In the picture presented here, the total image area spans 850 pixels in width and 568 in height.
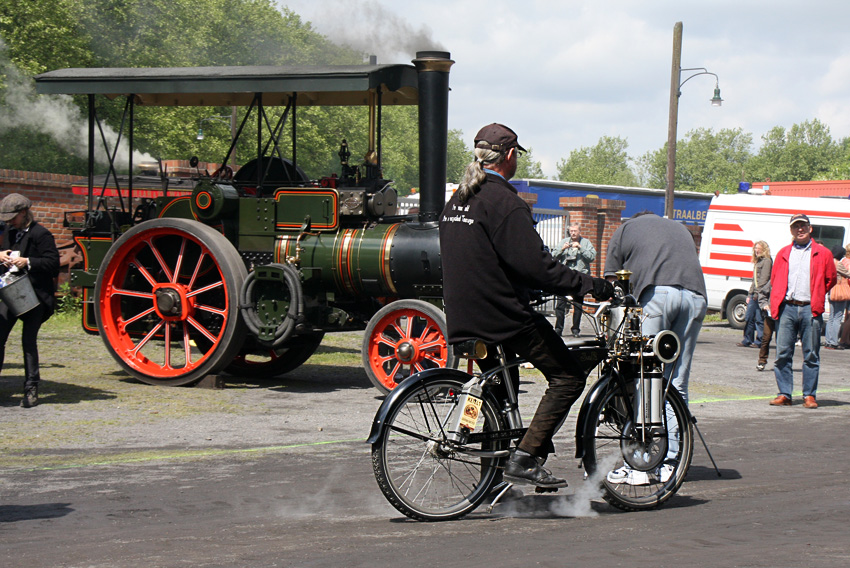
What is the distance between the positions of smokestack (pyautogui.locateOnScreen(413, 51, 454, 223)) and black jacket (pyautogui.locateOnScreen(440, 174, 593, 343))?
199 inches

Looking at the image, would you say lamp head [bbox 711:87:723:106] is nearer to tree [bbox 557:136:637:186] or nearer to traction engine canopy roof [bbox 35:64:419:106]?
traction engine canopy roof [bbox 35:64:419:106]

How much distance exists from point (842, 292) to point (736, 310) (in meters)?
3.37

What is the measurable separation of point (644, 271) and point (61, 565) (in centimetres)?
374

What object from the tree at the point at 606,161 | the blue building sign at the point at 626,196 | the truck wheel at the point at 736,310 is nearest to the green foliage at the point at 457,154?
the tree at the point at 606,161

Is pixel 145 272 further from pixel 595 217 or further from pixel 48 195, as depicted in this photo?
pixel 595 217

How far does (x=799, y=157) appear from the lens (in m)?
98.6

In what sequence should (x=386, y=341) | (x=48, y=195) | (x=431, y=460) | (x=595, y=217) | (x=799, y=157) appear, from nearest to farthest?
(x=431, y=460) → (x=386, y=341) → (x=48, y=195) → (x=595, y=217) → (x=799, y=157)

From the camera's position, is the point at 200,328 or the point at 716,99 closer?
the point at 200,328

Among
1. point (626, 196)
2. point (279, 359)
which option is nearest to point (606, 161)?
point (626, 196)

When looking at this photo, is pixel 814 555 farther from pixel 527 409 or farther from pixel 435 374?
pixel 527 409

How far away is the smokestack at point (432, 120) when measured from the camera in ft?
33.5

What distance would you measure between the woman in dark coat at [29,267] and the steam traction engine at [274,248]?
1381 millimetres

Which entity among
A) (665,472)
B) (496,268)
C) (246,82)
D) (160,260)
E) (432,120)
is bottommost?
(665,472)

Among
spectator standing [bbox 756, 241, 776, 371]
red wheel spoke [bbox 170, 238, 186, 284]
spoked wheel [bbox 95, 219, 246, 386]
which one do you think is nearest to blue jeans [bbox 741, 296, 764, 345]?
spectator standing [bbox 756, 241, 776, 371]
